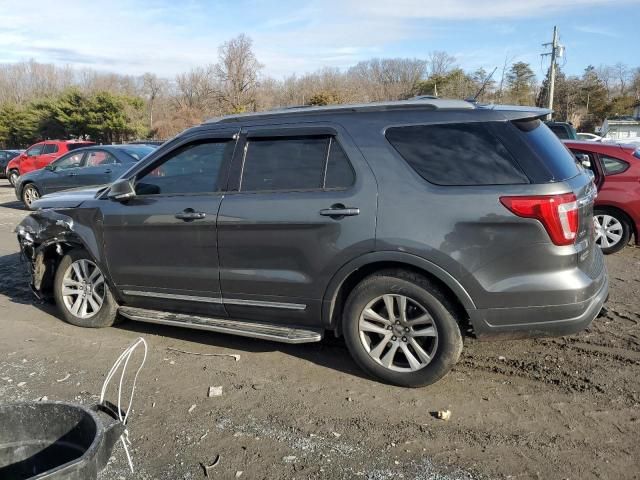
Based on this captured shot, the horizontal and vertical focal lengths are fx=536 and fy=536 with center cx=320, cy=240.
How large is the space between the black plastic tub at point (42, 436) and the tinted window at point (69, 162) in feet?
39.2

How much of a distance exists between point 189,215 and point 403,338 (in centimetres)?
188

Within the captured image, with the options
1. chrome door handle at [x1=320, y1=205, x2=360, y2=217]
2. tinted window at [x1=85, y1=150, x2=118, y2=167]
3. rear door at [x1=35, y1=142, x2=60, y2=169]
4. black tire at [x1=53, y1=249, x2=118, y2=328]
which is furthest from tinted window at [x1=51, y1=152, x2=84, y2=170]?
chrome door handle at [x1=320, y1=205, x2=360, y2=217]

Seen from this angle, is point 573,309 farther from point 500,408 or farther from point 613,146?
point 613,146

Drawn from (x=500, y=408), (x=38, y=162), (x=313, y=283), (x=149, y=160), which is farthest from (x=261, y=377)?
(x=38, y=162)

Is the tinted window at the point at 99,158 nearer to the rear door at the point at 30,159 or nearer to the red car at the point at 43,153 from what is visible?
the red car at the point at 43,153

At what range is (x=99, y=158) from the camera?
12.7m

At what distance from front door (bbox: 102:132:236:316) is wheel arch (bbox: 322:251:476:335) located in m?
0.96

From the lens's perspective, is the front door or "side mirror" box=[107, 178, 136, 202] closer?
the front door

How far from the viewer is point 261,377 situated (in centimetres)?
398

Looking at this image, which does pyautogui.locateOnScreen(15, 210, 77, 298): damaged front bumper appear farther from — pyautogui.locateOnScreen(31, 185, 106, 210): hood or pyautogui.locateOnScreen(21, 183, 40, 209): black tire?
pyautogui.locateOnScreen(21, 183, 40, 209): black tire

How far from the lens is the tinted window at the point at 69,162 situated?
13.1m

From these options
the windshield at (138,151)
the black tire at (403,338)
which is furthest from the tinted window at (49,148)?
the black tire at (403,338)

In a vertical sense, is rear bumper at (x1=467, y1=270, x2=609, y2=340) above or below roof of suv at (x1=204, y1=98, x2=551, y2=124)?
below

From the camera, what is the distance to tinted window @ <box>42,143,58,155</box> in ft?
65.6
